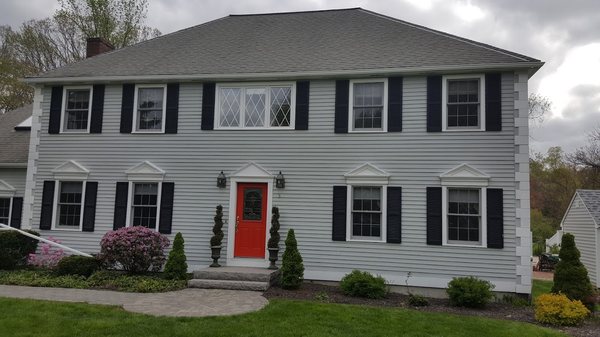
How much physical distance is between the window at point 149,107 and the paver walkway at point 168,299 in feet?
14.5

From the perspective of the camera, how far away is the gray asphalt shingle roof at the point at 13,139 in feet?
41.3

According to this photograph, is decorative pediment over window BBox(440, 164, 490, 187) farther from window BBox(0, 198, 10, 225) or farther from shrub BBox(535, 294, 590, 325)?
window BBox(0, 198, 10, 225)

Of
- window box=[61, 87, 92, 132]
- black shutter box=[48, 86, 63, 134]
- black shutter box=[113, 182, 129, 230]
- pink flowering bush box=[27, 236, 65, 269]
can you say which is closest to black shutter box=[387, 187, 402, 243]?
black shutter box=[113, 182, 129, 230]

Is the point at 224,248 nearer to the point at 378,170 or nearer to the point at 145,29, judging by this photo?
the point at 378,170

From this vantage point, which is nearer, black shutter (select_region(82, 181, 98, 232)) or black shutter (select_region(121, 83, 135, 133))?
black shutter (select_region(82, 181, 98, 232))

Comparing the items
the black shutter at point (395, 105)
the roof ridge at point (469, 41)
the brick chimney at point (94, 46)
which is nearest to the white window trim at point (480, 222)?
the black shutter at point (395, 105)

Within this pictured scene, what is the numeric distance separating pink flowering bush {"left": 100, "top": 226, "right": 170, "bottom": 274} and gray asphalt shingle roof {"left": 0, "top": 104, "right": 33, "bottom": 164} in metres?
4.86

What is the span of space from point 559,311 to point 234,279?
601 centimetres

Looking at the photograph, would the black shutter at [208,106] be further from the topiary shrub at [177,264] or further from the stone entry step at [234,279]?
the stone entry step at [234,279]

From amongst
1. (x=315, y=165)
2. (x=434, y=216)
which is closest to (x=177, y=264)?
(x=315, y=165)

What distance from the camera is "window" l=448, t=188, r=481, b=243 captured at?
935 cm

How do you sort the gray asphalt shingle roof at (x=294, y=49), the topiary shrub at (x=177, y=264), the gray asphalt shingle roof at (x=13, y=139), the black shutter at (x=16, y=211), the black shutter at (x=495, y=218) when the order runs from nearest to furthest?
the black shutter at (x=495, y=218) < the topiary shrub at (x=177, y=264) < the gray asphalt shingle roof at (x=294, y=49) < the black shutter at (x=16, y=211) < the gray asphalt shingle roof at (x=13, y=139)

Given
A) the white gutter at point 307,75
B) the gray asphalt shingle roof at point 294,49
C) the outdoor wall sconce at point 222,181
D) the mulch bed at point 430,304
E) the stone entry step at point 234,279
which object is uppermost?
the gray asphalt shingle roof at point 294,49

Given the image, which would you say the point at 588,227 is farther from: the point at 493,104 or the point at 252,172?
the point at 252,172
